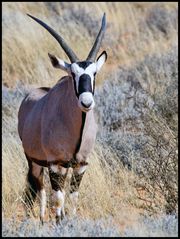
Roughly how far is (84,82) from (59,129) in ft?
2.05

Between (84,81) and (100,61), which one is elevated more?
(100,61)

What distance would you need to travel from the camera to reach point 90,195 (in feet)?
21.9

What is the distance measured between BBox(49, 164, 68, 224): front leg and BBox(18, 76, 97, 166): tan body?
8 centimetres

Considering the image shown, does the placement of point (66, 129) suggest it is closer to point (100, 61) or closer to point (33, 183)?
point (100, 61)

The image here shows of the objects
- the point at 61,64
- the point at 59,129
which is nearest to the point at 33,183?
the point at 59,129

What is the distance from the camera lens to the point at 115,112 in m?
10.0

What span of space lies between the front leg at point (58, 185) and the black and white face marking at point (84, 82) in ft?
2.36

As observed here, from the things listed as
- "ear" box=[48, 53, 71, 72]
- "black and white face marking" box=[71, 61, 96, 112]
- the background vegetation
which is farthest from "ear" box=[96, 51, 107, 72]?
the background vegetation

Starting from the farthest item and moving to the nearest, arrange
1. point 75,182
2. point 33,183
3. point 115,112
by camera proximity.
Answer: point 115,112
point 33,183
point 75,182

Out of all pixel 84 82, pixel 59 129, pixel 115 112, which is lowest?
pixel 115 112

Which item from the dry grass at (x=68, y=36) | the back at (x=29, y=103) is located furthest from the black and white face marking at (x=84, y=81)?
the dry grass at (x=68, y=36)

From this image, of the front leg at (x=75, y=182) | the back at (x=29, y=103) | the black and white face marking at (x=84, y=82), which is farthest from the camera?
the back at (x=29, y=103)

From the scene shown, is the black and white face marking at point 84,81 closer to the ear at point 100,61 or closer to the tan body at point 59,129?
the ear at point 100,61

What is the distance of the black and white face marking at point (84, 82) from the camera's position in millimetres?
5726
